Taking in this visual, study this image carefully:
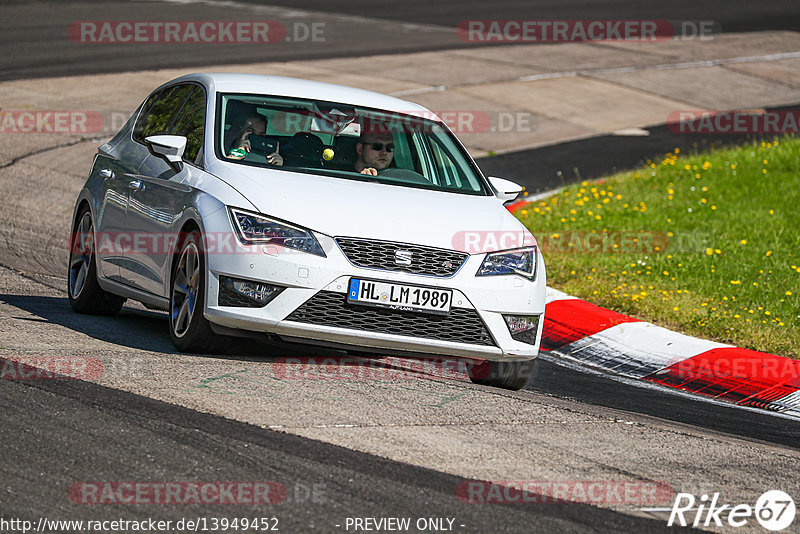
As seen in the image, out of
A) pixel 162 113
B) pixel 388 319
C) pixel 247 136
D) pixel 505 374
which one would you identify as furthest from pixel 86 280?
pixel 505 374

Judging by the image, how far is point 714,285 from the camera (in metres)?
10.4

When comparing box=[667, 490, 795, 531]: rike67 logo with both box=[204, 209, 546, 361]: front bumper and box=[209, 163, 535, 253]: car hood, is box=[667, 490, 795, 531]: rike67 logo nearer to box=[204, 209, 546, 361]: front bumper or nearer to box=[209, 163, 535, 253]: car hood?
box=[204, 209, 546, 361]: front bumper

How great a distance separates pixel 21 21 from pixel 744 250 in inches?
687

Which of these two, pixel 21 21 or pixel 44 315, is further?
pixel 21 21

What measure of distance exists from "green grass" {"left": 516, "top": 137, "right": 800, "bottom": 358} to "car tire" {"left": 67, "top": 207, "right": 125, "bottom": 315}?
385 cm

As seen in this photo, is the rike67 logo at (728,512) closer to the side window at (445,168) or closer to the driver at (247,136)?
the side window at (445,168)

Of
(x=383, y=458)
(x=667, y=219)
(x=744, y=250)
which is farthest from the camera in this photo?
(x=667, y=219)

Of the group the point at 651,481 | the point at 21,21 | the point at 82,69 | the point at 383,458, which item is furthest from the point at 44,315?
the point at 21,21

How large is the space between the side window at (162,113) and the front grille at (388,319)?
2388 millimetres

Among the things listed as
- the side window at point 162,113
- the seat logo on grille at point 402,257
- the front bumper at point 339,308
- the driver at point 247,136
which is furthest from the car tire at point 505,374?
the side window at point 162,113

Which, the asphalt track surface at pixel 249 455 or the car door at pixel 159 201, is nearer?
the asphalt track surface at pixel 249 455

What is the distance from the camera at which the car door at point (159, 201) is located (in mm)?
7254

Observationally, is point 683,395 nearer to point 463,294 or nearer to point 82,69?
point 463,294

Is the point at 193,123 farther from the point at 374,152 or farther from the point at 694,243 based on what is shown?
the point at 694,243
